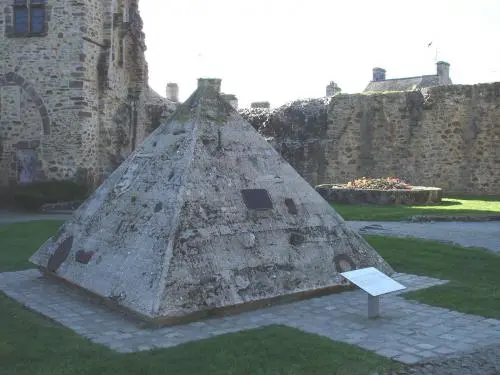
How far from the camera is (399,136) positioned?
856 inches

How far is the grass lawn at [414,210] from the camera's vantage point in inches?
543

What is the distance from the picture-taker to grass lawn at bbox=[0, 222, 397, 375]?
390 centimetres

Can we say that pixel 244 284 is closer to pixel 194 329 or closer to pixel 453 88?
pixel 194 329

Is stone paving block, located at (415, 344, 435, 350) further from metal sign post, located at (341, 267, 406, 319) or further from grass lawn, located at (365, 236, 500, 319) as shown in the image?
grass lawn, located at (365, 236, 500, 319)

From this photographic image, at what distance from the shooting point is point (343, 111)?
2291 cm

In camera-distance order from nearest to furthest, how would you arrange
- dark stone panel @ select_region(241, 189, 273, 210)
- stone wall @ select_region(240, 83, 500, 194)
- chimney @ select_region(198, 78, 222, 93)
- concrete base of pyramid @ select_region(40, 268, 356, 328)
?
concrete base of pyramid @ select_region(40, 268, 356, 328) → dark stone panel @ select_region(241, 189, 273, 210) → chimney @ select_region(198, 78, 222, 93) → stone wall @ select_region(240, 83, 500, 194)

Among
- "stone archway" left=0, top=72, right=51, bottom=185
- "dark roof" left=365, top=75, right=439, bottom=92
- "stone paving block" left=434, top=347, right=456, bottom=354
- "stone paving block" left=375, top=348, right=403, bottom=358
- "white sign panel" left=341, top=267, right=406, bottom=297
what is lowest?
"stone paving block" left=375, top=348, right=403, bottom=358

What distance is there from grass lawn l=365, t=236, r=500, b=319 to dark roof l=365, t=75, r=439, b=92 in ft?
95.6

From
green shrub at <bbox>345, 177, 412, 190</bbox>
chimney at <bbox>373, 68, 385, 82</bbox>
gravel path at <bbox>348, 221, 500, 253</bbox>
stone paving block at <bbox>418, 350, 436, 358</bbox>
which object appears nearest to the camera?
stone paving block at <bbox>418, 350, 436, 358</bbox>

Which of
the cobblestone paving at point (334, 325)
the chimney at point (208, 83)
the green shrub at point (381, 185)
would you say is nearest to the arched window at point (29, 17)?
the green shrub at point (381, 185)

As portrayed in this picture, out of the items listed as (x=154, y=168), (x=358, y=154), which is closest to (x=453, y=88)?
(x=358, y=154)

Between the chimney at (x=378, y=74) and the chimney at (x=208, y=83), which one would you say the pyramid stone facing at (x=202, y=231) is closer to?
the chimney at (x=208, y=83)

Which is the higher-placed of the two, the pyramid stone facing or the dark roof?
the dark roof

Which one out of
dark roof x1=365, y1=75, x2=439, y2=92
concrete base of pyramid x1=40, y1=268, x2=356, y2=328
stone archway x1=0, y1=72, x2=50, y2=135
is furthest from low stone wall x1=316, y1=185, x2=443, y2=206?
dark roof x1=365, y1=75, x2=439, y2=92
